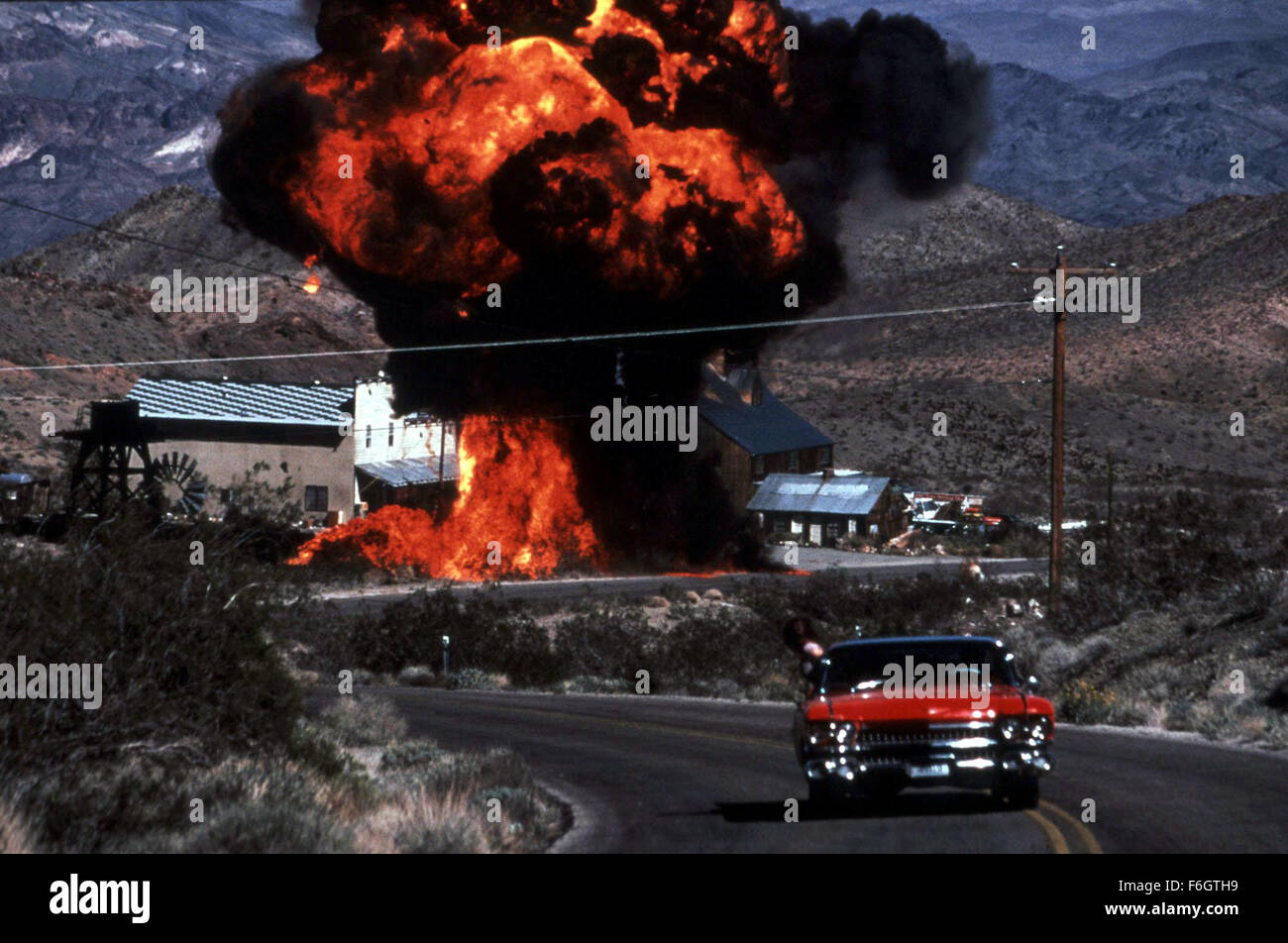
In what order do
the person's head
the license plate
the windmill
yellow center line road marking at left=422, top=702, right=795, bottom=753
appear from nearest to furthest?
1. the license plate
2. the person's head
3. yellow center line road marking at left=422, top=702, right=795, bottom=753
4. the windmill

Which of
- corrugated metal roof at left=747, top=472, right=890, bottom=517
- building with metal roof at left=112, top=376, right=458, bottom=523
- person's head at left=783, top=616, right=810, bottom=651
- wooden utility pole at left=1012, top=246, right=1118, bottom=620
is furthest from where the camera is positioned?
corrugated metal roof at left=747, top=472, right=890, bottom=517

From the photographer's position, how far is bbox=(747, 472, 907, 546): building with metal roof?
86500 mm

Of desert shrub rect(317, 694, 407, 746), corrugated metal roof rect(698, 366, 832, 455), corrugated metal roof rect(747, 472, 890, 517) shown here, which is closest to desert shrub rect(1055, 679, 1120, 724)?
desert shrub rect(317, 694, 407, 746)

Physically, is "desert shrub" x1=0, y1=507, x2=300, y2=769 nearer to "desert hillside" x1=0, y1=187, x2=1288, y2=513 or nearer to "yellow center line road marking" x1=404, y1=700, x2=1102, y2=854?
"yellow center line road marking" x1=404, y1=700, x2=1102, y2=854

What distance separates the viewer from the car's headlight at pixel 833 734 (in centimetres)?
1552

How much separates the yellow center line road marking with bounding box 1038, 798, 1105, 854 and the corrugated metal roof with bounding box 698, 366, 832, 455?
63775mm

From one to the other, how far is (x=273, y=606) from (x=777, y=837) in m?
5.75

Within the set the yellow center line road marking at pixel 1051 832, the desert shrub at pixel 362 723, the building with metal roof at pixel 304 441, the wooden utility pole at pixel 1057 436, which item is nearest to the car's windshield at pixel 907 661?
the yellow center line road marking at pixel 1051 832

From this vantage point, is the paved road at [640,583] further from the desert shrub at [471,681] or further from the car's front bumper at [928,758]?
the car's front bumper at [928,758]

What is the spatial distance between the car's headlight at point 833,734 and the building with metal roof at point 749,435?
6126 cm

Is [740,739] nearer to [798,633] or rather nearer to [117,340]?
[798,633]

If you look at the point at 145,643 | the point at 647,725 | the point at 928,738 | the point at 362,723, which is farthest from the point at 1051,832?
the point at 647,725

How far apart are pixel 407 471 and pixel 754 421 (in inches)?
898
